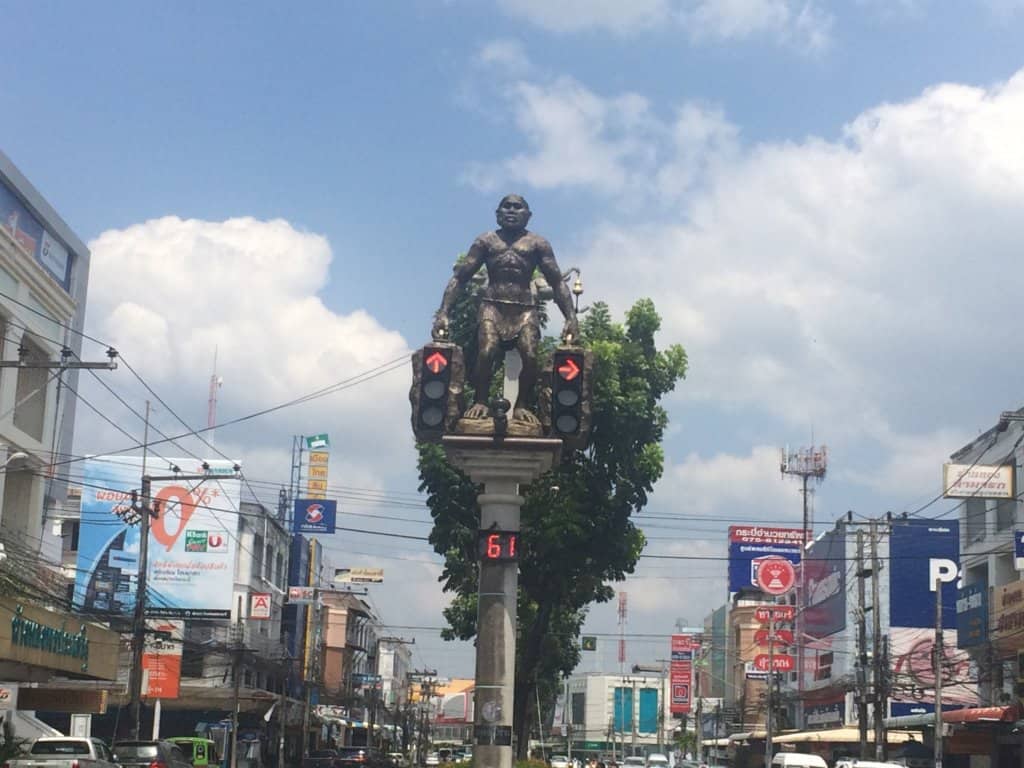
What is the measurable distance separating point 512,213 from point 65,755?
13107 millimetres

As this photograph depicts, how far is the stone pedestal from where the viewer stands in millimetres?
20844

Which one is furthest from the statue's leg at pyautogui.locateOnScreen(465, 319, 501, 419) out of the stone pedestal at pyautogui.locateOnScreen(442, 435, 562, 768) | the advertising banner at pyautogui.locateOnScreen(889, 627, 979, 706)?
the advertising banner at pyautogui.locateOnScreen(889, 627, 979, 706)

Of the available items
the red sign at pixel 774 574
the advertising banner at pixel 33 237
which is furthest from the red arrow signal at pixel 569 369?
the red sign at pixel 774 574

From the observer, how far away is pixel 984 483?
48031mm

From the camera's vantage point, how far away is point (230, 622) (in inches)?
2773

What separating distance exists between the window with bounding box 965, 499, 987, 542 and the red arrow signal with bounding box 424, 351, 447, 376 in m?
37.9

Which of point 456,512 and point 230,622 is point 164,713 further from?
point 456,512

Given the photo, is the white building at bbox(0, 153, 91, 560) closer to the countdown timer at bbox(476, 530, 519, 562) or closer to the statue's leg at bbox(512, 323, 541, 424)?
the statue's leg at bbox(512, 323, 541, 424)

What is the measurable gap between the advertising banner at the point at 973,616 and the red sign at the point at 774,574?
8648mm

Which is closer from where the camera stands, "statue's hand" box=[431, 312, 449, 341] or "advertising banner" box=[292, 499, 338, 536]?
"statue's hand" box=[431, 312, 449, 341]

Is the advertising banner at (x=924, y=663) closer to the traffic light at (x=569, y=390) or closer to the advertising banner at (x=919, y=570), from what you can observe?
the advertising banner at (x=919, y=570)

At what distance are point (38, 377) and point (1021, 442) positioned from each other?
3251cm

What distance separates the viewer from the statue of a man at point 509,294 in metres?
22.2

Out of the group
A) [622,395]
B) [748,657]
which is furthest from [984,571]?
[748,657]
